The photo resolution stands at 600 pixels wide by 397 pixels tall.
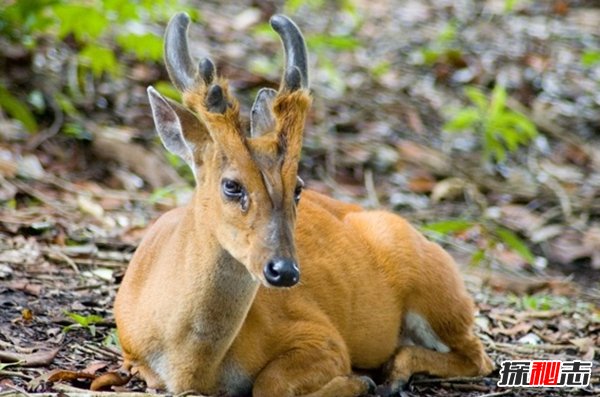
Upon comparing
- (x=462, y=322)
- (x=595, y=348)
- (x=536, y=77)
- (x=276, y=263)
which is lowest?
(x=536, y=77)

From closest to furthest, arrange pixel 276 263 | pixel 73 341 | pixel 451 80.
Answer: pixel 276 263, pixel 73 341, pixel 451 80

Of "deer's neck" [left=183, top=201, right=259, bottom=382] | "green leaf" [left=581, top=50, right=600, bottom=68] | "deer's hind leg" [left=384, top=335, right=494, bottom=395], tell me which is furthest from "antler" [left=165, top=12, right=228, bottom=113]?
"green leaf" [left=581, top=50, right=600, bottom=68]

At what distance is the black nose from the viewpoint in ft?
14.6

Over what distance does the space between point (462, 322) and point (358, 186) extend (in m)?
4.50

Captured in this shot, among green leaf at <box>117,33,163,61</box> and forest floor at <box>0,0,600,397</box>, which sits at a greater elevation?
green leaf at <box>117,33,163,61</box>

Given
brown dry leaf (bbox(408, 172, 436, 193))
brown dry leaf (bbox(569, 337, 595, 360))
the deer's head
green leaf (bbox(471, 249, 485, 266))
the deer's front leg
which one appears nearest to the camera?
the deer's head

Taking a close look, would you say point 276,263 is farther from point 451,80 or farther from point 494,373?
point 451,80

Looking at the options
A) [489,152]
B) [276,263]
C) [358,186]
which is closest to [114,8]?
[358,186]

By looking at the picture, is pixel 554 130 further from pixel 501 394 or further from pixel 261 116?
pixel 261 116

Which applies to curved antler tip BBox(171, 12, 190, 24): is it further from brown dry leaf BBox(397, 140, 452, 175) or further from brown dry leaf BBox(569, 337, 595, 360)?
brown dry leaf BBox(397, 140, 452, 175)

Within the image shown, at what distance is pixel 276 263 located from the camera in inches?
176

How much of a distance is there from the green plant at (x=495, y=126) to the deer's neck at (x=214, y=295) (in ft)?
21.0

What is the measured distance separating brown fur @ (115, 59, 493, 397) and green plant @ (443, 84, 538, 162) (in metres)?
4.63

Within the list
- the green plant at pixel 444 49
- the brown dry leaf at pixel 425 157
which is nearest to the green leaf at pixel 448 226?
the brown dry leaf at pixel 425 157
